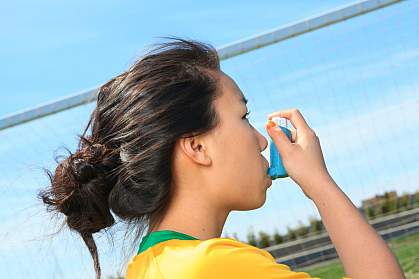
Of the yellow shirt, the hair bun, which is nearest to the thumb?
the yellow shirt

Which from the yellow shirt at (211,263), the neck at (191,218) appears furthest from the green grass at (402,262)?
the yellow shirt at (211,263)

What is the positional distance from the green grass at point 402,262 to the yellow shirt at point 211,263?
5738mm

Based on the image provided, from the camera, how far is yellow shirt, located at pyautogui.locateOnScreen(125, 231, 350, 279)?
221cm

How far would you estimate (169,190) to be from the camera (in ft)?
8.15

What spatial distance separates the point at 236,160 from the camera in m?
2.47

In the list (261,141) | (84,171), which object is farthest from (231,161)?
(84,171)

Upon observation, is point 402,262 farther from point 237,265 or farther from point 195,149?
point 237,265

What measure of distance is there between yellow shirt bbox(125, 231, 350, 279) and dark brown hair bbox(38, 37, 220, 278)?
0.72 ft

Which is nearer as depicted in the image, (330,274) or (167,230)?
(167,230)

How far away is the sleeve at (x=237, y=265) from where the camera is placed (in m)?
2.20

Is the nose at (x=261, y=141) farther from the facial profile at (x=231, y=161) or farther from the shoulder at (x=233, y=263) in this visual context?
the shoulder at (x=233, y=263)

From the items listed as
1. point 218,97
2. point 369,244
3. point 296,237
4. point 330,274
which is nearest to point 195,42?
point 218,97

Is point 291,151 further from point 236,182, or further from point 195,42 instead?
point 195,42

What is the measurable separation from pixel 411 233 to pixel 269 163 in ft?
31.1
